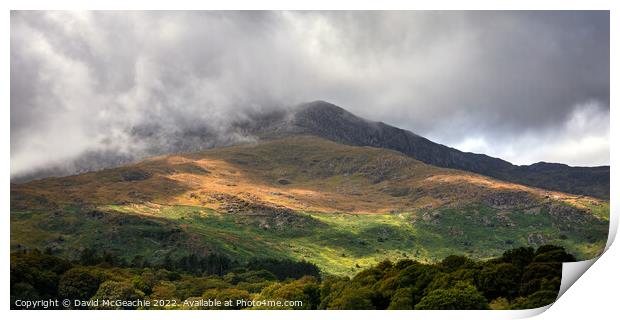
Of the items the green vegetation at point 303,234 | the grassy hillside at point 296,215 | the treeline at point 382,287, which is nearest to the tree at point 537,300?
the treeline at point 382,287

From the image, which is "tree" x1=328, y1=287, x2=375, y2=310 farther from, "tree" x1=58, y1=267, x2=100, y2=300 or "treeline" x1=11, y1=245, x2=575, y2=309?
"tree" x1=58, y1=267, x2=100, y2=300

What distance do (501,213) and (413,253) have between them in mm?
33450

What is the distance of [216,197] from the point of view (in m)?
152

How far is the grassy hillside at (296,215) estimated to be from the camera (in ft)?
364

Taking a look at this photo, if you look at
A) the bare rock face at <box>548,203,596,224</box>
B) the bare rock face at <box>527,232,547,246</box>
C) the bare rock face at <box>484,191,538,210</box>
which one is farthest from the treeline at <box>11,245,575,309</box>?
the bare rock face at <box>484,191,538,210</box>

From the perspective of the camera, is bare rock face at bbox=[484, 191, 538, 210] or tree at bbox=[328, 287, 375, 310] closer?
tree at bbox=[328, 287, 375, 310]

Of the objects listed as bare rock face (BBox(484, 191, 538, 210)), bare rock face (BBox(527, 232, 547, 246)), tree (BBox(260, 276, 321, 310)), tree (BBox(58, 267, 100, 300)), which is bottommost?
bare rock face (BBox(527, 232, 547, 246))

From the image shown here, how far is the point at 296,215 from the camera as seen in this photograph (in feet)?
460

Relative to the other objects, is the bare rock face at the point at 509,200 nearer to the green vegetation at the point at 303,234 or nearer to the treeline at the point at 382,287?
the green vegetation at the point at 303,234

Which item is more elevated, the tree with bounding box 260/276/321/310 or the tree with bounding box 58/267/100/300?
the tree with bounding box 58/267/100/300

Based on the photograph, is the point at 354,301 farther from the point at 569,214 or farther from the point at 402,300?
the point at 569,214

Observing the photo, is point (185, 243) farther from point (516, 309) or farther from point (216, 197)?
point (516, 309)

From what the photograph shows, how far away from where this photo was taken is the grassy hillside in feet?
364

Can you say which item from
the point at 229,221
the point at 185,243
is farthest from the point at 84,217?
the point at 229,221
